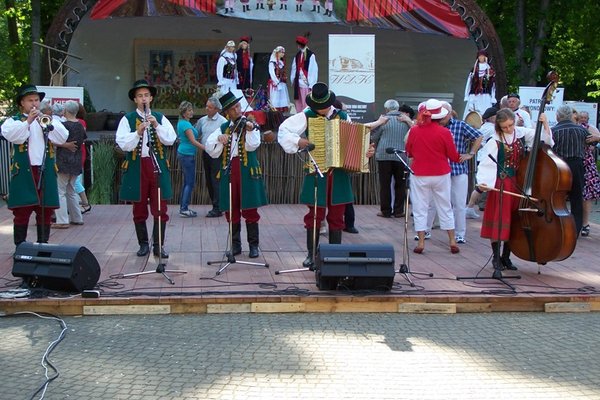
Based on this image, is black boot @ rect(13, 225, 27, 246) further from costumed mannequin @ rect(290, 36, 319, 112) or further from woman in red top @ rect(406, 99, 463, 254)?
costumed mannequin @ rect(290, 36, 319, 112)

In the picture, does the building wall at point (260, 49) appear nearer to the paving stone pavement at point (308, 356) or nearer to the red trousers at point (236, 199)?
the red trousers at point (236, 199)

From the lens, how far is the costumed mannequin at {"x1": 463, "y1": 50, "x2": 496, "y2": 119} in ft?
54.1

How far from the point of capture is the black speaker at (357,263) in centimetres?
674

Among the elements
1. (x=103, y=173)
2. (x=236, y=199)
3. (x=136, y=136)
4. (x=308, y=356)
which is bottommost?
(x=308, y=356)

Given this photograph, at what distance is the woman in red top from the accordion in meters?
1.17

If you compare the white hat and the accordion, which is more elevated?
the white hat

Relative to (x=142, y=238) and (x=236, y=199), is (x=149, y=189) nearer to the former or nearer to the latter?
(x=142, y=238)

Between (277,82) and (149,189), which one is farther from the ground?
(277,82)

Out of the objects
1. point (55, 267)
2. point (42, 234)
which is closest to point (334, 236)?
point (55, 267)

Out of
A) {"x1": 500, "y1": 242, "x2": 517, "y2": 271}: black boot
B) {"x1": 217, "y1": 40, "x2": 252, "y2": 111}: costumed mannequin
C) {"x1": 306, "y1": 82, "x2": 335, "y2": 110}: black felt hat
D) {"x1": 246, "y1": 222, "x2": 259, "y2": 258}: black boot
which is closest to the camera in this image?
{"x1": 306, "y1": 82, "x2": 335, "y2": 110}: black felt hat

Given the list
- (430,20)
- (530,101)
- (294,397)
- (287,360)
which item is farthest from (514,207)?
(430,20)

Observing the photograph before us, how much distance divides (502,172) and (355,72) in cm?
706

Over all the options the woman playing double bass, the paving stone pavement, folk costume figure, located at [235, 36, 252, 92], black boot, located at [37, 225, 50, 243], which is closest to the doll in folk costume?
folk costume figure, located at [235, 36, 252, 92]

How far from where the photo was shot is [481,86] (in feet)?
54.5
